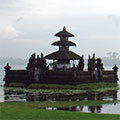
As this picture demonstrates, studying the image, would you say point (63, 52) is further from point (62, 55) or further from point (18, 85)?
point (18, 85)

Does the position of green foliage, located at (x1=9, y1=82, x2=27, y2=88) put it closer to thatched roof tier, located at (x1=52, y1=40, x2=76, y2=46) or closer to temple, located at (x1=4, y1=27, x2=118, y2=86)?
temple, located at (x1=4, y1=27, x2=118, y2=86)

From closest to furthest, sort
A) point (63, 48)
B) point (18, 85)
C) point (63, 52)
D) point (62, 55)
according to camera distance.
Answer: point (18, 85), point (62, 55), point (63, 52), point (63, 48)

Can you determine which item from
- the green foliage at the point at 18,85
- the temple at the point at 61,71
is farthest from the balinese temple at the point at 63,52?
the green foliage at the point at 18,85

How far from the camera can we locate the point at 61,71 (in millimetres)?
56062

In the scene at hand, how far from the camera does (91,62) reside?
196 ft

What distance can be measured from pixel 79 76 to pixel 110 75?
926 centimetres

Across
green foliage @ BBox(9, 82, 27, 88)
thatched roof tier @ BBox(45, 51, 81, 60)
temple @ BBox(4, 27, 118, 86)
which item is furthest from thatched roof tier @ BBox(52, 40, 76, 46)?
green foliage @ BBox(9, 82, 27, 88)

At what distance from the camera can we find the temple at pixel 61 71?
180ft

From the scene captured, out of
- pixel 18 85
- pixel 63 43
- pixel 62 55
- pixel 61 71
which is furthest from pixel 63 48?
pixel 18 85

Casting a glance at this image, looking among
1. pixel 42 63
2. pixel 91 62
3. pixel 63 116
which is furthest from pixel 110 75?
pixel 63 116

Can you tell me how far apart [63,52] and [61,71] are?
7295 millimetres

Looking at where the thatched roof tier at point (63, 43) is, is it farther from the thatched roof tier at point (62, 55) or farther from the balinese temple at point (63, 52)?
the thatched roof tier at point (62, 55)

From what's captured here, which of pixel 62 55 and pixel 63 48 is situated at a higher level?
pixel 63 48

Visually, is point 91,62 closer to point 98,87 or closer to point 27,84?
point 98,87
